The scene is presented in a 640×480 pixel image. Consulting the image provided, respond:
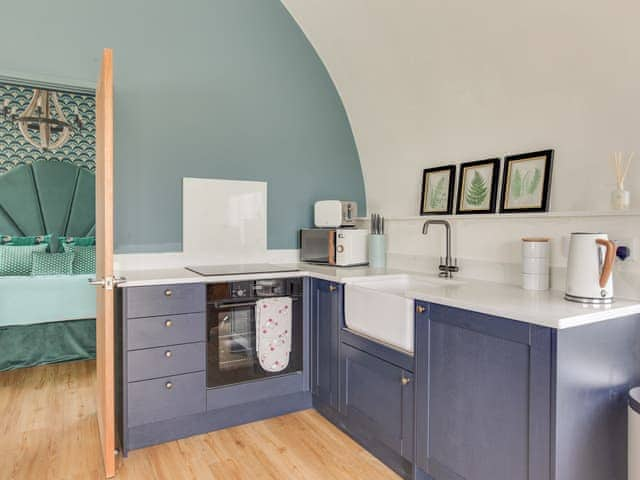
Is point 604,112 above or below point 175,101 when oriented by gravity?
below

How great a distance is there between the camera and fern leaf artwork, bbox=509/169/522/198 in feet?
7.44

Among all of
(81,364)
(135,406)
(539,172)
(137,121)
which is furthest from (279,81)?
(81,364)

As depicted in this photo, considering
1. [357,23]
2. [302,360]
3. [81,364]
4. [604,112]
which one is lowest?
[81,364]

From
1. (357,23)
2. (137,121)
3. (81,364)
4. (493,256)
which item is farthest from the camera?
(81,364)

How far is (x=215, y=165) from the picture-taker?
9.70ft

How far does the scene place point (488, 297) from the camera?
181 cm

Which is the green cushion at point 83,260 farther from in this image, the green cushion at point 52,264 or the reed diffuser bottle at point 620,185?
the reed diffuser bottle at point 620,185

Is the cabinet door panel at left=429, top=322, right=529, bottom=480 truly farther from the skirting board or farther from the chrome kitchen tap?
the skirting board

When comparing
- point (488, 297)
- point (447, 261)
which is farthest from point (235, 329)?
point (488, 297)

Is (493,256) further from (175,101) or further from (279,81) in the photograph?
(175,101)

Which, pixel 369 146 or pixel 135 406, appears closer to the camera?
pixel 135 406

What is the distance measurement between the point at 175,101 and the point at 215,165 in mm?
476

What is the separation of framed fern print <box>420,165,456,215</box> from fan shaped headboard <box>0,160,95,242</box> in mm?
4152

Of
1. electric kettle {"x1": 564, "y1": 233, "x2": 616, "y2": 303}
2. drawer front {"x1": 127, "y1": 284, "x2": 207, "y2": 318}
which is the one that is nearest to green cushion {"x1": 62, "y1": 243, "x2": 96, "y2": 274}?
drawer front {"x1": 127, "y1": 284, "x2": 207, "y2": 318}
